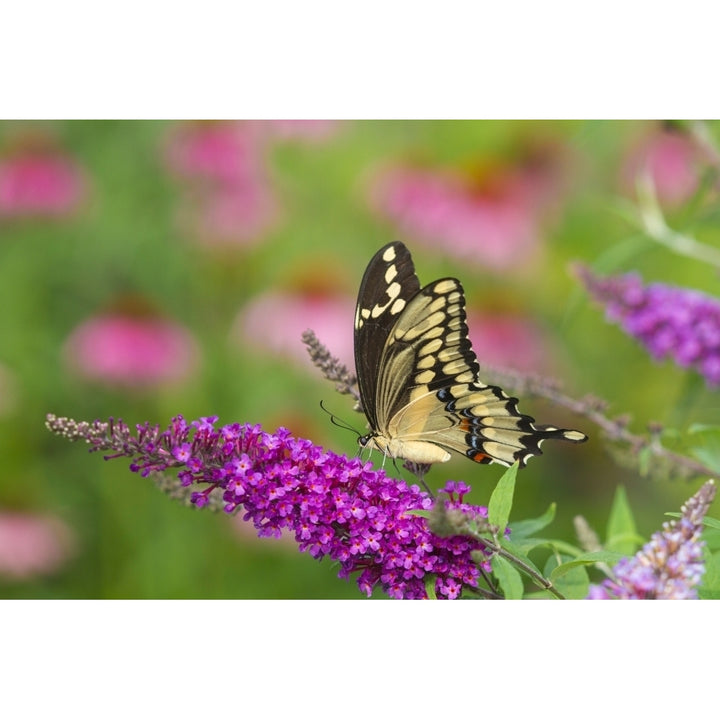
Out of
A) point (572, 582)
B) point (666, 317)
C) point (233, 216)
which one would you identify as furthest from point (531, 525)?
point (233, 216)

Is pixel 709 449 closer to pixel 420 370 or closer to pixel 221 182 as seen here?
pixel 420 370

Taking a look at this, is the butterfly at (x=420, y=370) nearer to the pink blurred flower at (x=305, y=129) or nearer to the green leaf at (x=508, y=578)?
the green leaf at (x=508, y=578)

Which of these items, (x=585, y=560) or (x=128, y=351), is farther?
(x=128, y=351)

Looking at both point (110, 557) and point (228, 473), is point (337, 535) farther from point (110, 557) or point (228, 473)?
point (110, 557)

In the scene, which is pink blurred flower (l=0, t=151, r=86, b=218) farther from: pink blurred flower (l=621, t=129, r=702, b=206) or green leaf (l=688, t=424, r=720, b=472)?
green leaf (l=688, t=424, r=720, b=472)

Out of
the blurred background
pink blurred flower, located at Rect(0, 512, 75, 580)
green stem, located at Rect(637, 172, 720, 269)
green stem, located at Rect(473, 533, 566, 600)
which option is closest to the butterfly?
green stem, located at Rect(473, 533, 566, 600)
